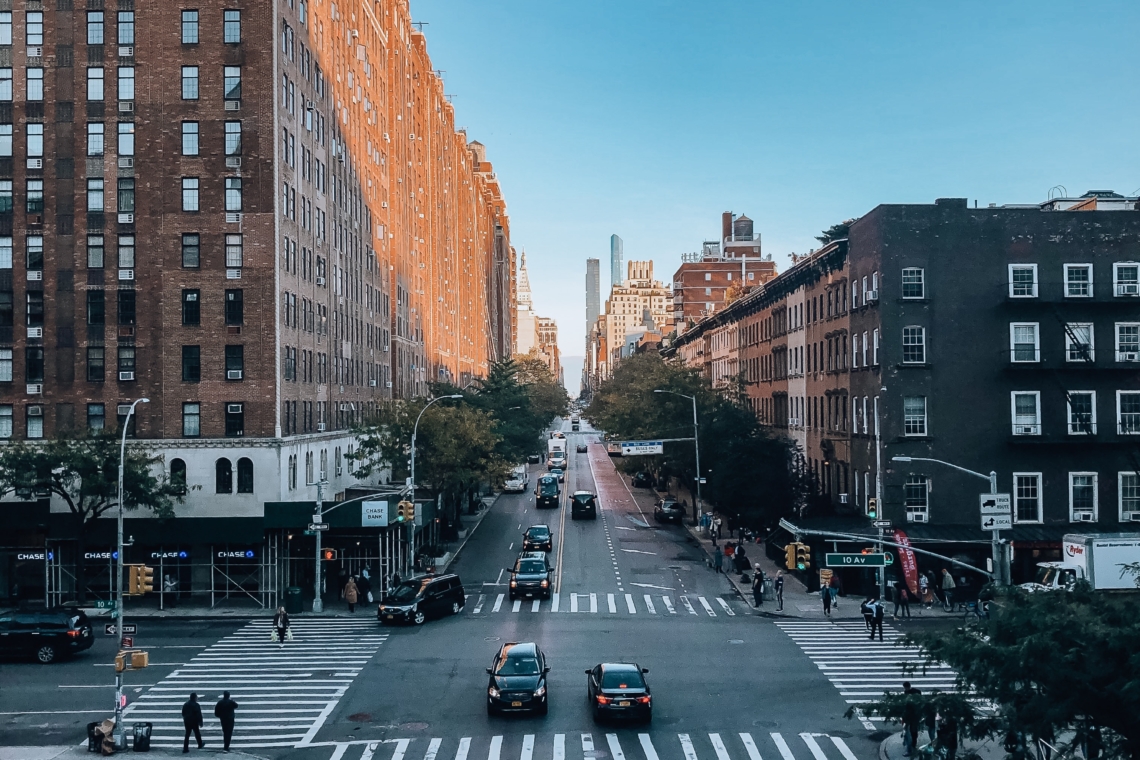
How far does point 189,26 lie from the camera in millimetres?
52281

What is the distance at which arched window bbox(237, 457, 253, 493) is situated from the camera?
51031 mm

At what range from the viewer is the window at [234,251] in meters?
52.0

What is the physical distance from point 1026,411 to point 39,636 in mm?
44769

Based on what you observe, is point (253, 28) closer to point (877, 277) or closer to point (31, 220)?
point (31, 220)

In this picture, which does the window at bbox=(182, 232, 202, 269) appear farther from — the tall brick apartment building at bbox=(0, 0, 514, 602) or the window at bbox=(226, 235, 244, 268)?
the window at bbox=(226, 235, 244, 268)

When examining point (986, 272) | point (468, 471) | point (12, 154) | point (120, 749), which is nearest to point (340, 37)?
point (12, 154)

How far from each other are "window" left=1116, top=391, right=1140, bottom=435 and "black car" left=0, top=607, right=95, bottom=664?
47296 millimetres

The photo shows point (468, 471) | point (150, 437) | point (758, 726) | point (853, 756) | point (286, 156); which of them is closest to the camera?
point (853, 756)

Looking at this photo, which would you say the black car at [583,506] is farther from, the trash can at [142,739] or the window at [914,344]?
the trash can at [142,739]

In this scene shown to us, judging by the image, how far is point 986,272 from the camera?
5222 cm

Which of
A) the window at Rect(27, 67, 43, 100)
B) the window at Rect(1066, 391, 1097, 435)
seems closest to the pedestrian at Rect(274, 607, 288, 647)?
the window at Rect(27, 67, 43, 100)

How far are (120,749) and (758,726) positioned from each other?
16313 mm

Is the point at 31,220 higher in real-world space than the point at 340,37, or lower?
lower

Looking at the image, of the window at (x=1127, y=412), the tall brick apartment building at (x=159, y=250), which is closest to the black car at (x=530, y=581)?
the tall brick apartment building at (x=159, y=250)
